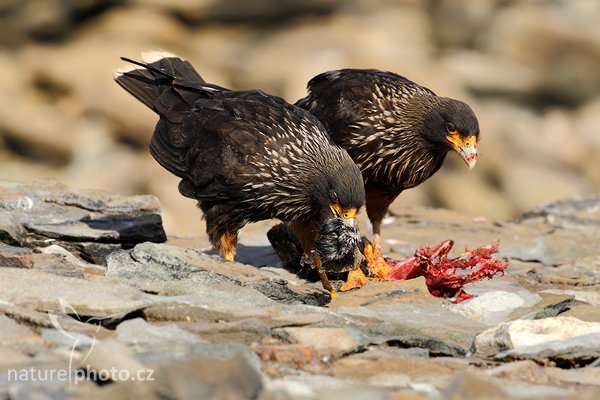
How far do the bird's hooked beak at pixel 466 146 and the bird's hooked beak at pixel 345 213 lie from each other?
129 cm

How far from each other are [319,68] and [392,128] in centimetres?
1234

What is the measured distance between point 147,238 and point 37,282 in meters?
2.13

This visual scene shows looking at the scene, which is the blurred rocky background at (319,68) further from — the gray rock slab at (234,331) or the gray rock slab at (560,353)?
the gray rock slab at (234,331)

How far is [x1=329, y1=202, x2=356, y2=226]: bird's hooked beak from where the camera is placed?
20.0 ft

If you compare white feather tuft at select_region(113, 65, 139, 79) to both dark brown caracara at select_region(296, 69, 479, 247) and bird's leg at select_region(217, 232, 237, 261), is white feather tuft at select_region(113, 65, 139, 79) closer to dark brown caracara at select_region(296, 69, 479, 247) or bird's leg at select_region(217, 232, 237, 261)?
dark brown caracara at select_region(296, 69, 479, 247)

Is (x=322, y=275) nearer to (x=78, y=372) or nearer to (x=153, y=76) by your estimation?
(x=153, y=76)

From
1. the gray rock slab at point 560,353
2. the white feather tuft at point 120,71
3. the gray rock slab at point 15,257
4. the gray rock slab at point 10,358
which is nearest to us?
the gray rock slab at point 10,358

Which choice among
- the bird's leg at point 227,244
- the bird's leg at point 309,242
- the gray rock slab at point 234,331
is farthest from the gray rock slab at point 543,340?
the bird's leg at point 227,244

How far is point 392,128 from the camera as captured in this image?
7258 mm

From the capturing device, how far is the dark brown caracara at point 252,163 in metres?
6.27

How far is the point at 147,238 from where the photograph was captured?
23.1 ft

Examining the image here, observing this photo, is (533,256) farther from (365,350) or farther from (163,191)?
(163,191)

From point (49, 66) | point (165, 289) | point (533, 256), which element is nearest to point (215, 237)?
point (165, 289)

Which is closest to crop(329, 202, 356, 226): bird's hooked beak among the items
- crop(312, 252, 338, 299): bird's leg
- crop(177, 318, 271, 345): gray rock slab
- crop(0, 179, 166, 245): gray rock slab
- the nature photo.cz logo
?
crop(312, 252, 338, 299): bird's leg
